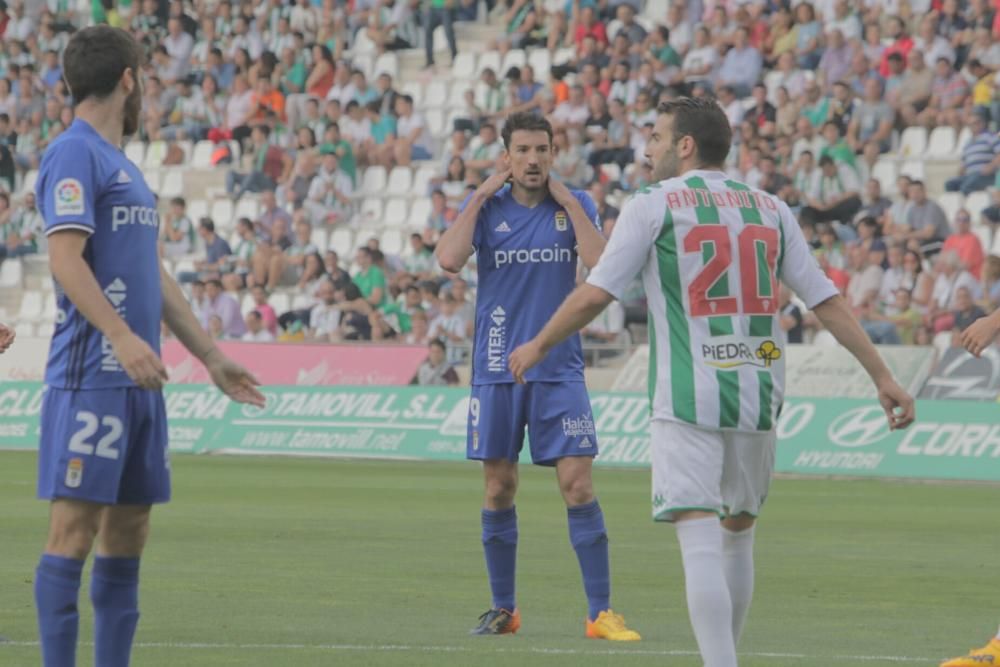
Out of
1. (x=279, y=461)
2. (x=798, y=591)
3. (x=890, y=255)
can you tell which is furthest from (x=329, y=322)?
(x=798, y=591)

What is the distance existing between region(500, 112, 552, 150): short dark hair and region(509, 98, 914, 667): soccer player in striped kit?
2679 mm

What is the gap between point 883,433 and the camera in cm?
2184

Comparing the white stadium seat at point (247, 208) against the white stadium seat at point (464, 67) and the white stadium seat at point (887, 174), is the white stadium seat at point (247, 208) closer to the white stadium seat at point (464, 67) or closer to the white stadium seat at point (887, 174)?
the white stadium seat at point (464, 67)

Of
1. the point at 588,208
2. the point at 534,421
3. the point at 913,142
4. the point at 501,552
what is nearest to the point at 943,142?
the point at 913,142

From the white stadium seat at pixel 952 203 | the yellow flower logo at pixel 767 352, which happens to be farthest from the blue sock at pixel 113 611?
the white stadium seat at pixel 952 203

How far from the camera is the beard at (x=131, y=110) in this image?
6832 millimetres

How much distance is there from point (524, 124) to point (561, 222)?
522mm

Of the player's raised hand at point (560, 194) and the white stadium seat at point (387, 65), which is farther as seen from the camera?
the white stadium seat at point (387, 65)

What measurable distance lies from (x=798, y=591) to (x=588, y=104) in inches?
748

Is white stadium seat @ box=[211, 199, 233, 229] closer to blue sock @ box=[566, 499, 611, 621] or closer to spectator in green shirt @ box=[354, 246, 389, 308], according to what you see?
spectator in green shirt @ box=[354, 246, 389, 308]

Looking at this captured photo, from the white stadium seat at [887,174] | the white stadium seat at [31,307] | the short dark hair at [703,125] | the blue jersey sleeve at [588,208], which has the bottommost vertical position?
the white stadium seat at [31,307]

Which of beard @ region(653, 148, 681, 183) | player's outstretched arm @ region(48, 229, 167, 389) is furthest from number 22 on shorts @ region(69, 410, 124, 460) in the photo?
beard @ region(653, 148, 681, 183)

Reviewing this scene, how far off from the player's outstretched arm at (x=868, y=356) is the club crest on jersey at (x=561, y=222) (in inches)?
112

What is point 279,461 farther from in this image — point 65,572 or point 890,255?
point 65,572
